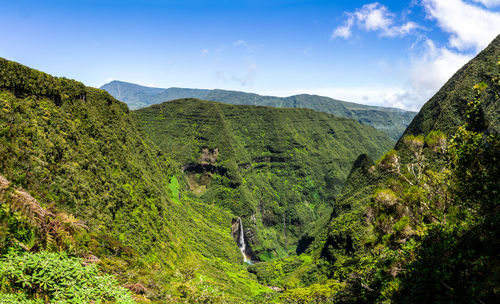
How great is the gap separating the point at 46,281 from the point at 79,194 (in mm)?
32075

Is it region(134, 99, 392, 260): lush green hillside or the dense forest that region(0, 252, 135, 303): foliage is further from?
region(134, 99, 392, 260): lush green hillside

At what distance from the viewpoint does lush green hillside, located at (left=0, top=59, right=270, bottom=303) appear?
1028cm

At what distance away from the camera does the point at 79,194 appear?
114ft

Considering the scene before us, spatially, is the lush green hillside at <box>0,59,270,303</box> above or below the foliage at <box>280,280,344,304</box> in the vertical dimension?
above

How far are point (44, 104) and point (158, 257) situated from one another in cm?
3179

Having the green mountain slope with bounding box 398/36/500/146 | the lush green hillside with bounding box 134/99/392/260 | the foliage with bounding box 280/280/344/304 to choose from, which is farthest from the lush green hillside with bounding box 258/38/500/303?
the lush green hillside with bounding box 134/99/392/260

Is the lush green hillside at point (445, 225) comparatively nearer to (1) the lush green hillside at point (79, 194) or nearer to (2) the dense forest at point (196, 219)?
(2) the dense forest at point (196, 219)

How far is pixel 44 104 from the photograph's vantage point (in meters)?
38.3

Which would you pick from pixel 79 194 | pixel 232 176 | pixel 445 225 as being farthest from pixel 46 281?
pixel 232 176

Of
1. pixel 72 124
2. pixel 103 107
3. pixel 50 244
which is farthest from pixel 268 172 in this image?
pixel 50 244

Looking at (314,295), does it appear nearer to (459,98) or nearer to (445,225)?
(445,225)

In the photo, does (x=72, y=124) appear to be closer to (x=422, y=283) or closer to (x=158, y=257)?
(x=158, y=257)

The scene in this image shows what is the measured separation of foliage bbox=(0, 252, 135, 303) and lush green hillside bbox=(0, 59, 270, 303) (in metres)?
0.06

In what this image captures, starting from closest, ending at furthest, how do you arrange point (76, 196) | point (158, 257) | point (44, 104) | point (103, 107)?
point (76, 196), point (44, 104), point (158, 257), point (103, 107)
